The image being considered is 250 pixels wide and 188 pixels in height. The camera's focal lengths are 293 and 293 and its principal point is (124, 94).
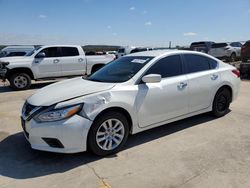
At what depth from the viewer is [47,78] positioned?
40.3ft

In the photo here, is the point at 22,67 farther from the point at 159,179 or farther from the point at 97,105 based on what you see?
the point at 159,179

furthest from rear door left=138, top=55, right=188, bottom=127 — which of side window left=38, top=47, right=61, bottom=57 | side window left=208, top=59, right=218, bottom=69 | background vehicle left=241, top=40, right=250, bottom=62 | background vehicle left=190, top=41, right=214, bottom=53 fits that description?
background vehicle left=190, top=41, right=214, bottom=53

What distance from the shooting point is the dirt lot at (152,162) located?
12.1ft

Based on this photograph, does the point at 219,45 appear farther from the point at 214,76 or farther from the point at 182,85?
the point at 182,85

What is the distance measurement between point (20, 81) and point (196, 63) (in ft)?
26.6

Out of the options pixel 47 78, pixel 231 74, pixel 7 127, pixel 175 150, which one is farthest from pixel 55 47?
pixel 175 150

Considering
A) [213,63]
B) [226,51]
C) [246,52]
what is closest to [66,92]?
[213,63]

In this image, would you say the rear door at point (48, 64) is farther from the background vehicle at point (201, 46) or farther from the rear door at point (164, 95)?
the background vehicle at point (201, 46)

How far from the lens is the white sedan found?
13.5 ft

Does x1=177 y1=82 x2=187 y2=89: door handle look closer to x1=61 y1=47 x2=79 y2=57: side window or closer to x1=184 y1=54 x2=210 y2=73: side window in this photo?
x1=184 y1=54 x2=210 y2=73: side window

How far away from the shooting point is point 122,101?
448 cm

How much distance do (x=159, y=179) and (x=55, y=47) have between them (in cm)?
989

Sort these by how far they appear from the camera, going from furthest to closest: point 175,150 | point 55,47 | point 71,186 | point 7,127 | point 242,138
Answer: point 55,47 < point 7,127 < point 242,138 < point 175,150 < point 71,186

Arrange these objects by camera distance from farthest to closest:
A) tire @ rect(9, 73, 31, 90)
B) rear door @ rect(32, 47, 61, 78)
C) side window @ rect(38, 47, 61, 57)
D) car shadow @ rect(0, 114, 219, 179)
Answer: side window @ rect(38, 47, 61, 57), rear door @ rect(32, 47, 61, 78), tire @ rect(9, 73, 31, 90), car shadow @ rect(0, 114, 219, 179)
